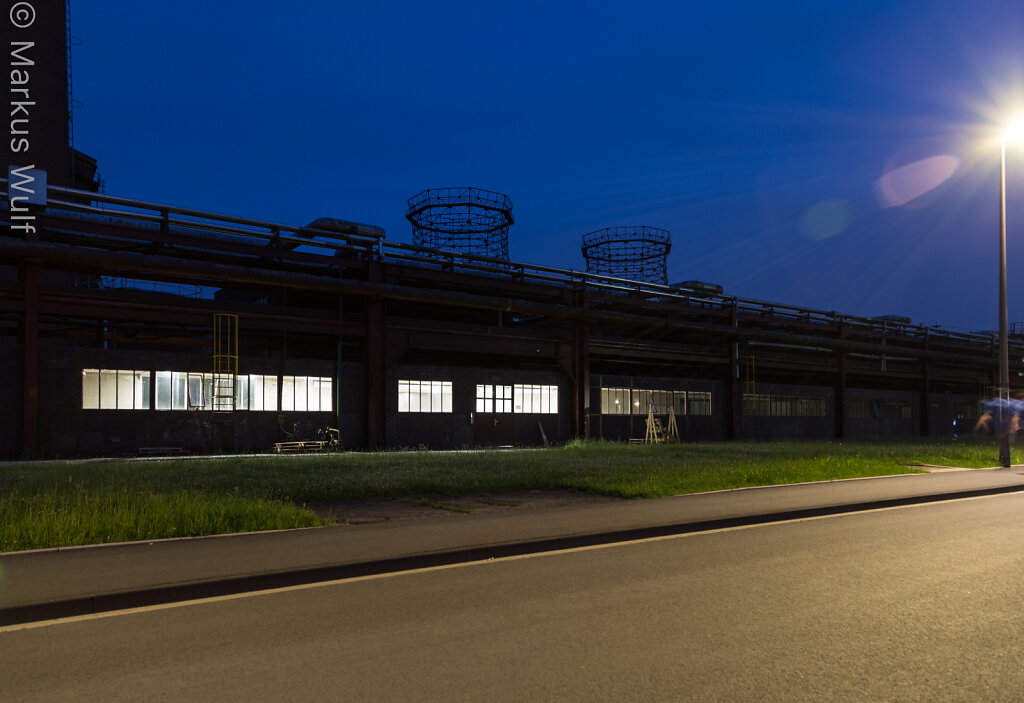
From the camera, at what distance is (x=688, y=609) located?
626 cm

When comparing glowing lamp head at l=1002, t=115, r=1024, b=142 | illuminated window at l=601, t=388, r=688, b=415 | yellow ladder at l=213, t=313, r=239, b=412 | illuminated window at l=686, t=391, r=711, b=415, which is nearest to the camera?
glowing lamp head at l=1002, t=115, r=1024, b=142

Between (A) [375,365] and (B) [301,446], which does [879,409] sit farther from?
(B) [301,446]

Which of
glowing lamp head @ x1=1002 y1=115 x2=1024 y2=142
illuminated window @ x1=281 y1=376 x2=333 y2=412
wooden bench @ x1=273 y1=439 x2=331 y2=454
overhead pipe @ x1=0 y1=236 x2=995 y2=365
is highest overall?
glowing lamp head @ x1=1002 y1=115 x2=1024 y2=142

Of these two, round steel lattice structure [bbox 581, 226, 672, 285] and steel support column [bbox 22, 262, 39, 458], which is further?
round steel lattice structure [bbox 581, 226, 672, 285]

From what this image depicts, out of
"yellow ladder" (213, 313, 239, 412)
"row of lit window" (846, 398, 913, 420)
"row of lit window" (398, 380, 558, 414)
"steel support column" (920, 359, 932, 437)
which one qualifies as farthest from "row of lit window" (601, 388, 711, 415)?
"steel support column" (920, 359, 932, 437)

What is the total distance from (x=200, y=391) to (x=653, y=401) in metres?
24.5

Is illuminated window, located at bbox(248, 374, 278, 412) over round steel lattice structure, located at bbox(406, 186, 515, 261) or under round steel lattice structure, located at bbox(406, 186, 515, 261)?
under

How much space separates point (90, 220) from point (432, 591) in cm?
2378

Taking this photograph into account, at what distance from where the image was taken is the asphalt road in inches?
177

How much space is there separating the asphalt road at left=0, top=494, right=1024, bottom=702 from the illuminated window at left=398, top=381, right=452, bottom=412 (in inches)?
958

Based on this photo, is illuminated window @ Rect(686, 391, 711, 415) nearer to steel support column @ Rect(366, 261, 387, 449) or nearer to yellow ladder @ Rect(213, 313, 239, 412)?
steel support column @ Rect(366, 261, 387, 449)

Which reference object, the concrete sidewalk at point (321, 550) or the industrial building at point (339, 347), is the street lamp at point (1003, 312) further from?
the industrial building at point (339, 347)

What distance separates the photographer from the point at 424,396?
32906mm

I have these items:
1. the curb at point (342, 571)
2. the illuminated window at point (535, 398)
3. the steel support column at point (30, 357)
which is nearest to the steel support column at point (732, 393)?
the illuminated window at point (535, 398)
